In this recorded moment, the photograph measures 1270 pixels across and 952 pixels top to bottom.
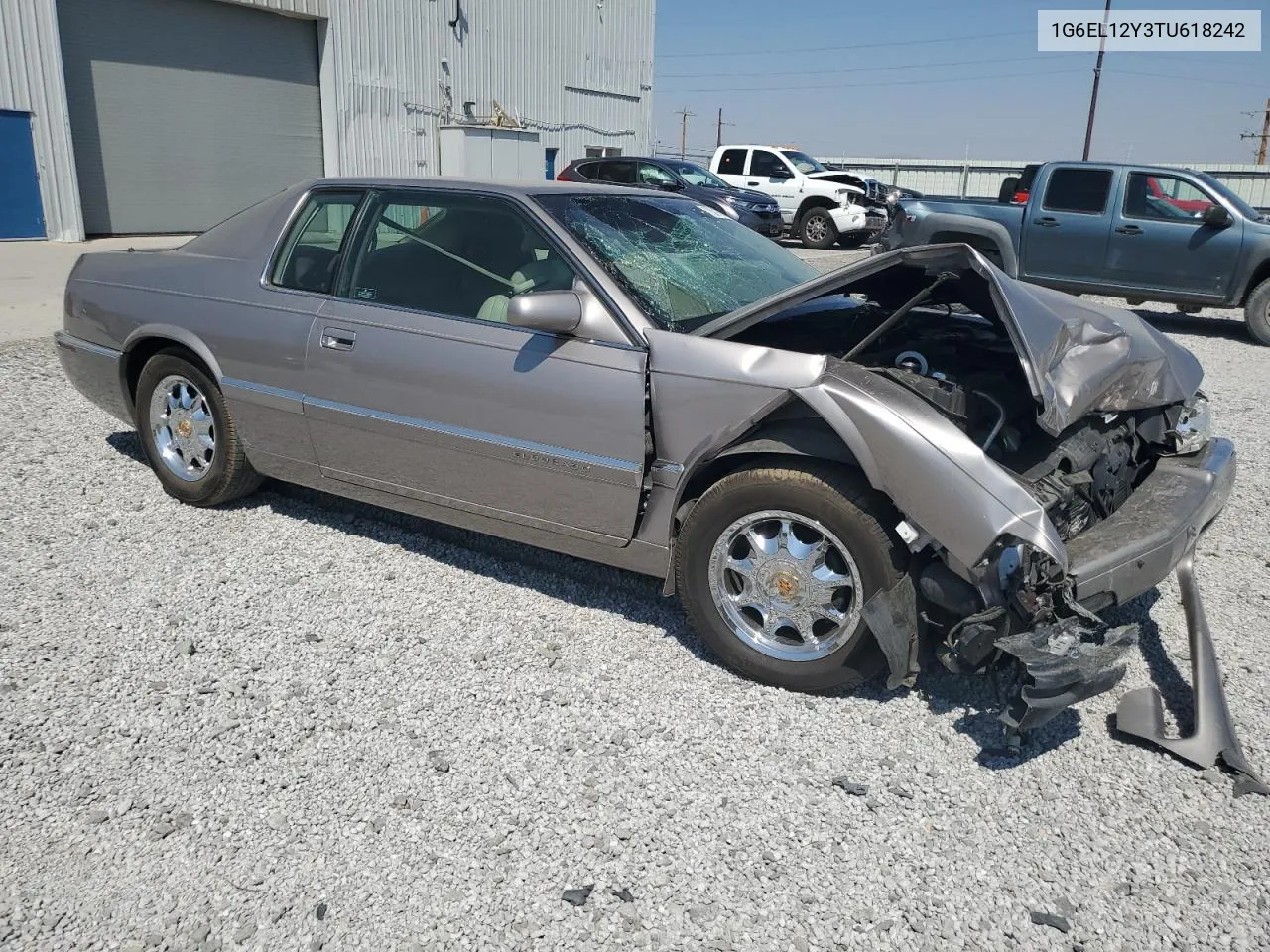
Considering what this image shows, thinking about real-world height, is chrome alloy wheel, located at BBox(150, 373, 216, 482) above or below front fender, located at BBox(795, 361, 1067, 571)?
below

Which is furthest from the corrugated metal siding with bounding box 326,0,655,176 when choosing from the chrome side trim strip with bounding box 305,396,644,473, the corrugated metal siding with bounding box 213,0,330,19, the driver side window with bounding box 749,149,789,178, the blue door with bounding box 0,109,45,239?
the chrome side trim strip with bounding box 305,396,644,473

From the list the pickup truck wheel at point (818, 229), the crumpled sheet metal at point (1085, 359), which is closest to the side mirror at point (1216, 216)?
the crumpled sheet metal at point (1085, 359)

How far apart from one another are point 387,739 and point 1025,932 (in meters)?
1.81

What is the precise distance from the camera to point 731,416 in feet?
10.6

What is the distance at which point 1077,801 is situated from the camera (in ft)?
9.16

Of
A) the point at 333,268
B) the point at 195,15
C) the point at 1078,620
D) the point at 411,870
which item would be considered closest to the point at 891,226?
the point at 333,268

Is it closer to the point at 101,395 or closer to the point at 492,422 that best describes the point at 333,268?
the point at 492,422

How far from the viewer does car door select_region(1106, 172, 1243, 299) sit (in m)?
10.8

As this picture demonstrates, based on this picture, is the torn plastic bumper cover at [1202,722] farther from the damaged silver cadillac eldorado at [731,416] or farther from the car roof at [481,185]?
the car roof at [481,185]

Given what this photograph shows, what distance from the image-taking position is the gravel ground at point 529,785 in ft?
7.73

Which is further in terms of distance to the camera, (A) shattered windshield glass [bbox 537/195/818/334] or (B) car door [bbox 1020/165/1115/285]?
(B) car door [bbox 1020/165/1115/285]

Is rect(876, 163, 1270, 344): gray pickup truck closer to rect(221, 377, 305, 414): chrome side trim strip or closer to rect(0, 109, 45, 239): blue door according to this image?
rect(221, 377, 305, 414): chrome side trim strip

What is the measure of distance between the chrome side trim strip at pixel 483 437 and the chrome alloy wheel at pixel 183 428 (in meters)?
0.85

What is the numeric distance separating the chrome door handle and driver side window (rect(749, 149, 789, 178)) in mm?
17985
